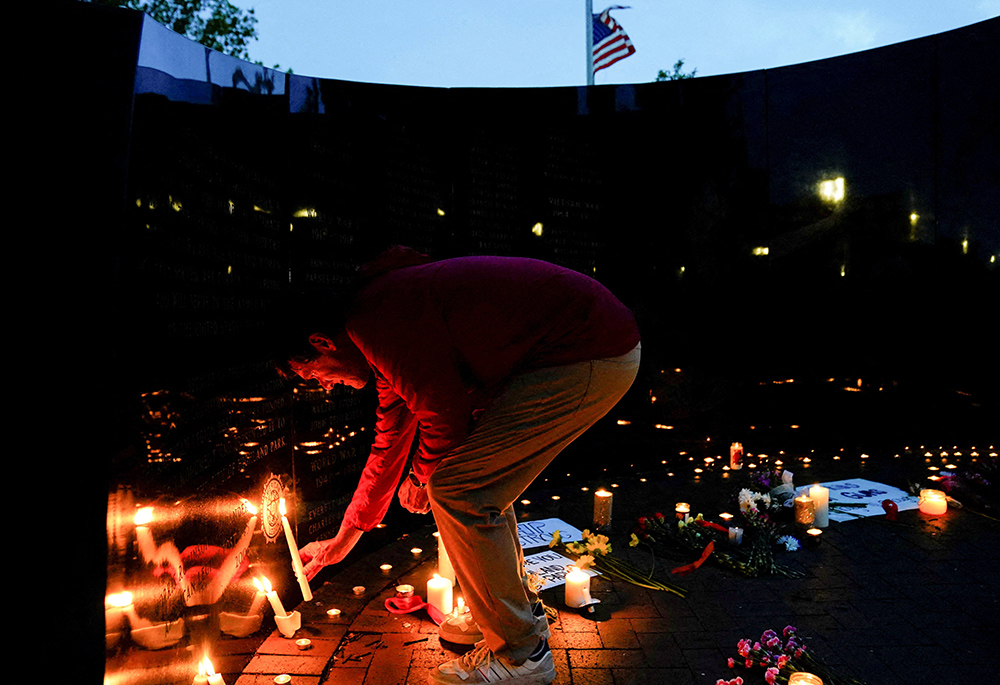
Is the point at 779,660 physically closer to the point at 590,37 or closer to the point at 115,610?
the point at 115,610

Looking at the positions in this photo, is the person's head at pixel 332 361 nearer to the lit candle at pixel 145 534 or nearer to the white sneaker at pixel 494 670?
the lit candle at pixel 145 534

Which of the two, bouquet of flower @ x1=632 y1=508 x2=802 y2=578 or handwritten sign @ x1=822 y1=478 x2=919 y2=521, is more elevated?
bouquet of flower @ x1=632 y1=508 x2=802 y2=578

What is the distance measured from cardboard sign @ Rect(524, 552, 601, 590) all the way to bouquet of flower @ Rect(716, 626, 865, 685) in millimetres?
815

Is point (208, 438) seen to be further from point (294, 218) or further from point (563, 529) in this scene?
point (563, 529)

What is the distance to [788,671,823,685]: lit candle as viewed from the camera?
2234mm

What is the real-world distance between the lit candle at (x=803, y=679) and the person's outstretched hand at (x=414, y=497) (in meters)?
1.47

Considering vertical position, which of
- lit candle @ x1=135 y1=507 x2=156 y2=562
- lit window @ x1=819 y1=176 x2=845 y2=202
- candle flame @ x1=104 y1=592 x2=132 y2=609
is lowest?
candle flame @ x1=104 y1=592 x2=132 y2=609

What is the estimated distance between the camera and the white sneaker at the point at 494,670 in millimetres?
2301

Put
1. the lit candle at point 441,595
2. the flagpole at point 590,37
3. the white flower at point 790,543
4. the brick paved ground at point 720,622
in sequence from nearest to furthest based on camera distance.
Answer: the brick paved ground at point 720,622, the lit candle at point 441,595, the white flower at point 790,543, the flagpole at point 590,37

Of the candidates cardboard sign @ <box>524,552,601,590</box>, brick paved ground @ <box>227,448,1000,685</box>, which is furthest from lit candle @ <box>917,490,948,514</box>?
cardboard sign @ <box>524,552,601,590</box>

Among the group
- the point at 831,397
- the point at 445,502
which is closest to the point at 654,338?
the point at 831,397

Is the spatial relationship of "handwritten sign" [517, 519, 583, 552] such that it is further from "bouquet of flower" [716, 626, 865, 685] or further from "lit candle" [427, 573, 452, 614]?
"bouquet of flower" [716, 626, 865, 685]

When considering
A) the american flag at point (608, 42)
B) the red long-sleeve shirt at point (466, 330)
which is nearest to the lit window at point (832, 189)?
the red long-sleeve shirt at point (466, 330)

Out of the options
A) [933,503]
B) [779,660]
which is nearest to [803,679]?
[779,660]
